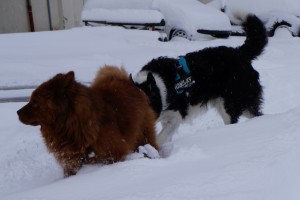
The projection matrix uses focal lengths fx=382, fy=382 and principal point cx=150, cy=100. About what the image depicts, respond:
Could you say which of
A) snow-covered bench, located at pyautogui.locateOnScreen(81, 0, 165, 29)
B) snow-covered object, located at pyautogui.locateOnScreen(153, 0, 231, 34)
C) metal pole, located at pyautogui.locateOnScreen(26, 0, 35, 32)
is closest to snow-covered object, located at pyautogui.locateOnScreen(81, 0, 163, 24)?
snow-covered bench, located at pyautogui.locateOnScreen(81, 0, 165, 29)

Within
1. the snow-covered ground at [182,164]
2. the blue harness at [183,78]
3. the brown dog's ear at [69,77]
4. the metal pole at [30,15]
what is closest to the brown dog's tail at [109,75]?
the brown dog's ear at [69,77]

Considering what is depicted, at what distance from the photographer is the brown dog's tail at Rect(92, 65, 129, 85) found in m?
3.32

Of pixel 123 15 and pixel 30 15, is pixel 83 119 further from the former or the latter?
pixel 30 15

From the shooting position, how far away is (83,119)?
271 centimetres

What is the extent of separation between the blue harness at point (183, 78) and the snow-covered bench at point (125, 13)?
542 centimetres

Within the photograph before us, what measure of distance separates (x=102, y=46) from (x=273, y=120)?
522 centimetres

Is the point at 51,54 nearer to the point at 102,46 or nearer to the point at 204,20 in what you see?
the point at 102,46

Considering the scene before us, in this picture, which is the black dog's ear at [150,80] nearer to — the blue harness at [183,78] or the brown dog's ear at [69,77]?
the blue harness at [183,78]

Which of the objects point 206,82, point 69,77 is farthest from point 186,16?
point 69,77

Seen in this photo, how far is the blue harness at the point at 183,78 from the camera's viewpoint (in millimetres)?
4238

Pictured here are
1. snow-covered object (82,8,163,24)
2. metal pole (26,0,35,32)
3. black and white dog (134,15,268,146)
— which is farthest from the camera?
metal pole (26,0,35,32)

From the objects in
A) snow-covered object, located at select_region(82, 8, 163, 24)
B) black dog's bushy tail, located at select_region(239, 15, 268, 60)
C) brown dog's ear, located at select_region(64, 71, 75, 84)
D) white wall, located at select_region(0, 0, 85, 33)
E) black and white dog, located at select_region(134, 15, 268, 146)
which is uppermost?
brown dog's ear, located at select_region(64, 71, 75, 84)

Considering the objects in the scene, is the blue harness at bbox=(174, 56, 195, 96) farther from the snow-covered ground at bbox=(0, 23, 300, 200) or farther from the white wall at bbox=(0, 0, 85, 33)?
the white wall at bbox=(0, 0, 85, 33)

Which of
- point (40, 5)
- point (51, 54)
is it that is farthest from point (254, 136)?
point (40, 5)
